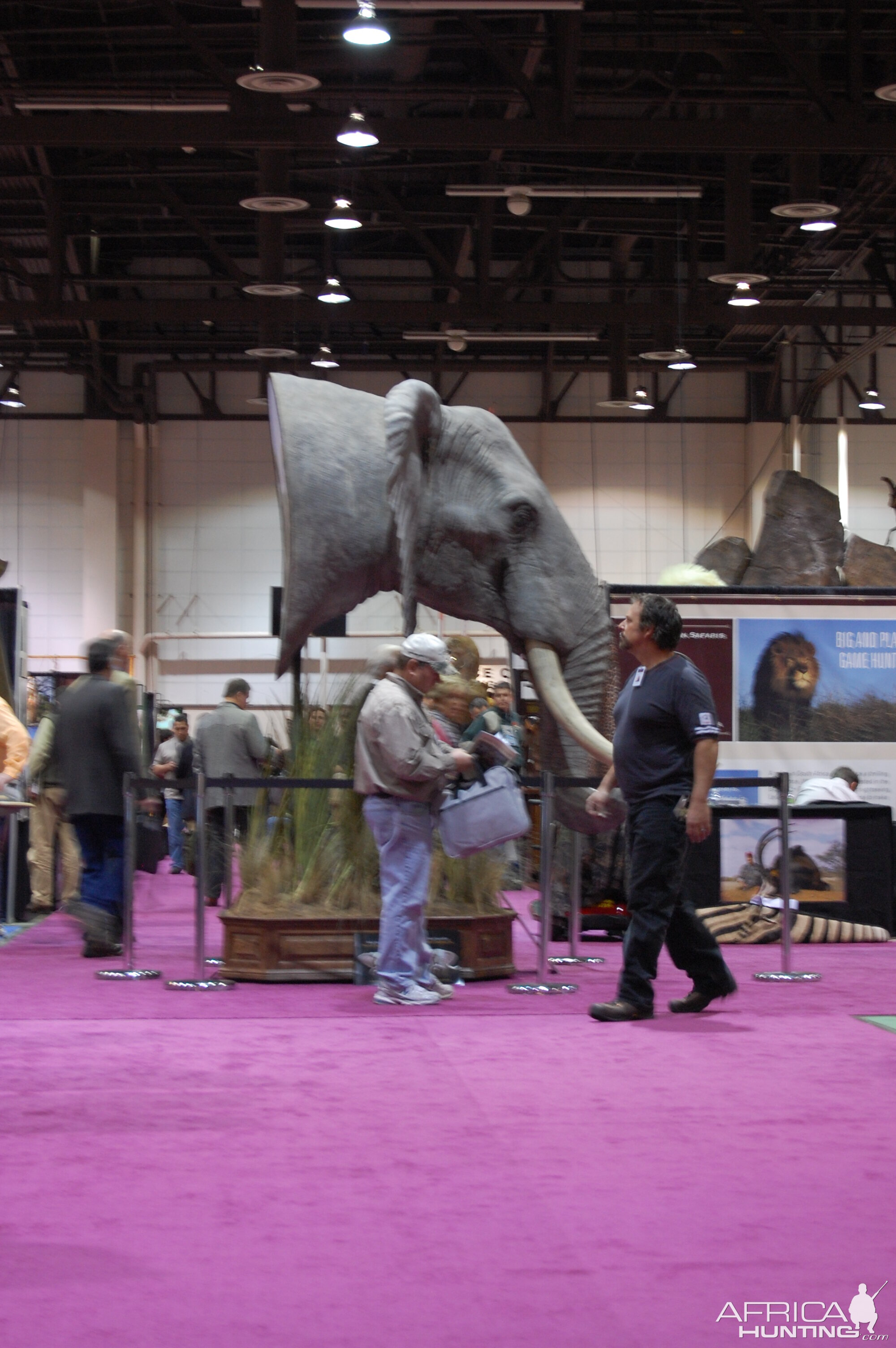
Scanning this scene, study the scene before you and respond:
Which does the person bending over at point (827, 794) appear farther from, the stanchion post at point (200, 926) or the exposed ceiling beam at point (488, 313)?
the exposed ceiling beam at point (488, 313)

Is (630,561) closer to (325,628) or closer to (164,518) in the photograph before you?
(164,518)

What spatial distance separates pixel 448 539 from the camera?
7.43 meters

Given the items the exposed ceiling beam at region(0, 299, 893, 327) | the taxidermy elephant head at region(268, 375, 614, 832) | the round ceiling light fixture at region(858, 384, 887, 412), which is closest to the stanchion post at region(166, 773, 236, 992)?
the taxidermy elephant head at region(268, 375, 614, 832)

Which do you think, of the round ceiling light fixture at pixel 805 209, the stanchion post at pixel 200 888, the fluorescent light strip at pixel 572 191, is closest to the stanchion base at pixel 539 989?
the stanchion post at pixel 200 888

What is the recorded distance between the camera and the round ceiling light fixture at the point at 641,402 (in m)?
21.8

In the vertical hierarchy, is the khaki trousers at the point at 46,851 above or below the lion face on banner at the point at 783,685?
below

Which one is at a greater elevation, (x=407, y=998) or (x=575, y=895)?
(x=575, y=895)

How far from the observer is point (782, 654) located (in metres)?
10.6

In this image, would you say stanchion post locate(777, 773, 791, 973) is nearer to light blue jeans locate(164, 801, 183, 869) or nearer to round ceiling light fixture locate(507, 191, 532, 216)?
light blue jeans locate(164, 801, 183, 869)

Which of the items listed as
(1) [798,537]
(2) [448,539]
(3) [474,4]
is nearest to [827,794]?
(2) [448,539]

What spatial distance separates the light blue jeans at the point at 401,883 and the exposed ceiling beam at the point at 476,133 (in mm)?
7873

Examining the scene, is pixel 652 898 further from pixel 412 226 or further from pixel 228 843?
pixel 412 226

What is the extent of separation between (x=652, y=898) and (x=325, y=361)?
56.7 ft

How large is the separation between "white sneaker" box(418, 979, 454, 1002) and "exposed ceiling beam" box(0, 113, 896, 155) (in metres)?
8.23
